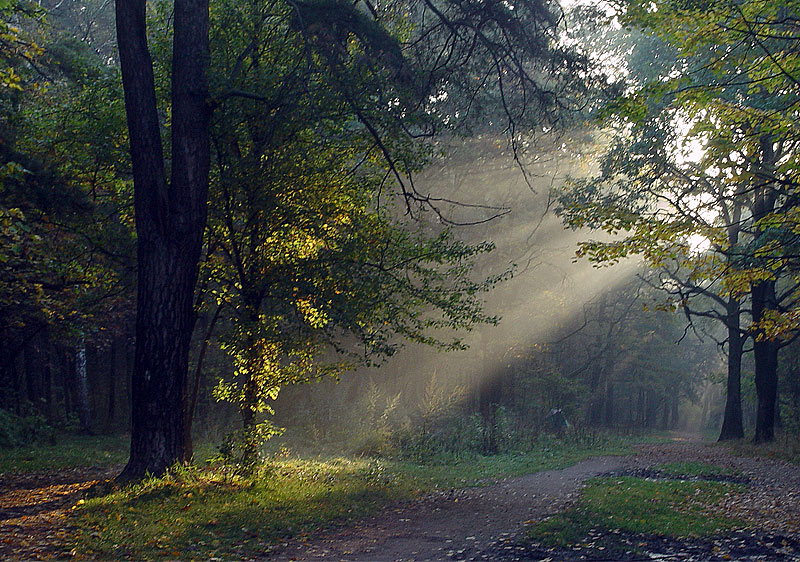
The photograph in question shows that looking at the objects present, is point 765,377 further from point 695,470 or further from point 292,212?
point 292,212

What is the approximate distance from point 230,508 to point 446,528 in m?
2.92

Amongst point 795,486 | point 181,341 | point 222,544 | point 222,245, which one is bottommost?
point 795,486

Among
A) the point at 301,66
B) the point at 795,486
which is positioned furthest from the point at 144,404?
the point at 795,486

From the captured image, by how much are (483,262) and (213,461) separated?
17.1 meters

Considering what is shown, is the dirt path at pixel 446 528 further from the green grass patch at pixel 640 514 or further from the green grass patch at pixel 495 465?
the green grass patch at pixel 495 465

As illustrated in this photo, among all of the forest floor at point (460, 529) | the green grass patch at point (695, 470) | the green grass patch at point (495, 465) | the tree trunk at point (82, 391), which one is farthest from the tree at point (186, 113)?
the tree trunk at point (82, 391)

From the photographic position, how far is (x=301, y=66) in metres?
11.3

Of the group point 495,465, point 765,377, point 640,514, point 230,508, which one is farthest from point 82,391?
point 765,377

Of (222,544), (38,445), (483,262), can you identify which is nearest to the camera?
(222,544)

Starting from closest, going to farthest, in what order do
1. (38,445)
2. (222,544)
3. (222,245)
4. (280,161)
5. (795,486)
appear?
(222,544) < (280,161) < (222,245) < (795,486) < (38,445)

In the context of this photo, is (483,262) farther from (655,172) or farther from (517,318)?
(655,172)

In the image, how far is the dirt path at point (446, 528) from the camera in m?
7.57

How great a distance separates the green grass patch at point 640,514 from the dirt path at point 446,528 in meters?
0.46

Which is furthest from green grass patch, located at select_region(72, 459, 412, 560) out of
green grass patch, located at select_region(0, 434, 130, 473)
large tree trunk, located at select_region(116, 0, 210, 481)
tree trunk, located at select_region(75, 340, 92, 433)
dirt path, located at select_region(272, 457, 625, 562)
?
tree trunk, located at select_region(75, 340, 92, 433)
